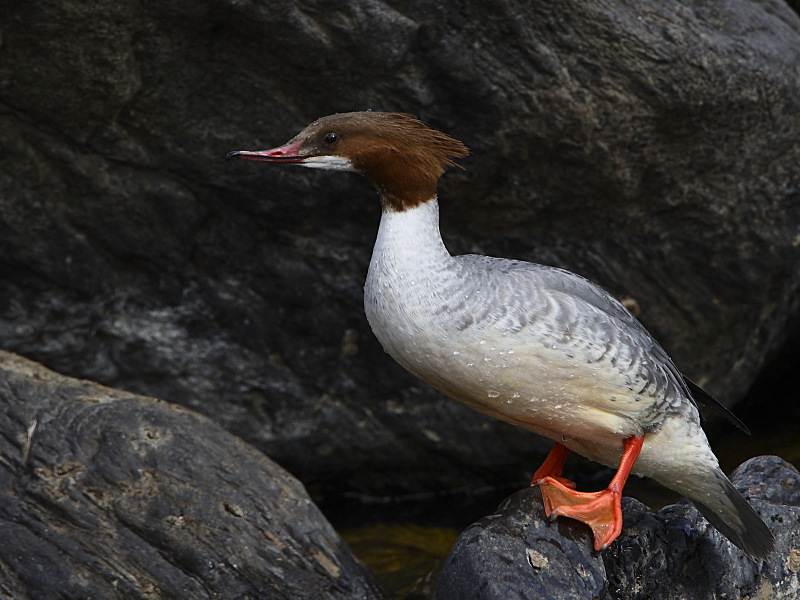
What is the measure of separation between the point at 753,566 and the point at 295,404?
2586 mm

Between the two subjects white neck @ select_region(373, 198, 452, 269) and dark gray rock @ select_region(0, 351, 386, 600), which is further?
dark gray rock @ select_region(0, 351, 386, 600)

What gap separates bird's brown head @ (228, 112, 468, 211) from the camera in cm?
285

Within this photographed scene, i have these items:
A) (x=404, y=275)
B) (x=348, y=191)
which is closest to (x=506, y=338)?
(x=404, y=275)

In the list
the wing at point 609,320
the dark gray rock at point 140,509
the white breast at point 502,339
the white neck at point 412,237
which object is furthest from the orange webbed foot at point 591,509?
the dark gray rock at point 140,509

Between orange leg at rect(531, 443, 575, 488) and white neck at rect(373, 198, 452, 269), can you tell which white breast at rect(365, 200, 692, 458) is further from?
orange leg at rect(531, 443, 575, 488)

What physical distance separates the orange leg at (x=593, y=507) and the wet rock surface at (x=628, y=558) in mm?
39

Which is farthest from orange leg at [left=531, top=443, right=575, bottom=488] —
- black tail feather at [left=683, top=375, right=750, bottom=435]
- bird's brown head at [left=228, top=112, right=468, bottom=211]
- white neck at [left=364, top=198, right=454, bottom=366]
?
bird's brown head at [left=228, top=112, right=468, bottom=211]

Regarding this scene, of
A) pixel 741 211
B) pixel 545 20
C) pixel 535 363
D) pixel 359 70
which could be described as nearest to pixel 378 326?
pixel 535 363

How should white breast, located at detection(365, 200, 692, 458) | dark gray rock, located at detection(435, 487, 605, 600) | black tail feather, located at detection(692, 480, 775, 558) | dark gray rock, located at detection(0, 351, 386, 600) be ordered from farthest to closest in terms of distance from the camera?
dark gray rock, located at detection(0, 351, 386, 600)
black tail feather, located at detection(692, 480, 775, 558)
white breast, located at detection(365, 200, 692, 458)
dark gray rock, located at detection(435, 487, 605, 600)

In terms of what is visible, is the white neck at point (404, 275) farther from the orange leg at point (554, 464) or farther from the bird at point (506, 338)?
the orange leg at point (554, 464)

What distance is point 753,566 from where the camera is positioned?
3.06 metres

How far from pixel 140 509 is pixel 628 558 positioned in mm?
1797

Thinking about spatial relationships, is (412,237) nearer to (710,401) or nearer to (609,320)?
(609,320)

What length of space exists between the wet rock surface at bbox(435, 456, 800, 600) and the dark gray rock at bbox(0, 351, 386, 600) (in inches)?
34.6
